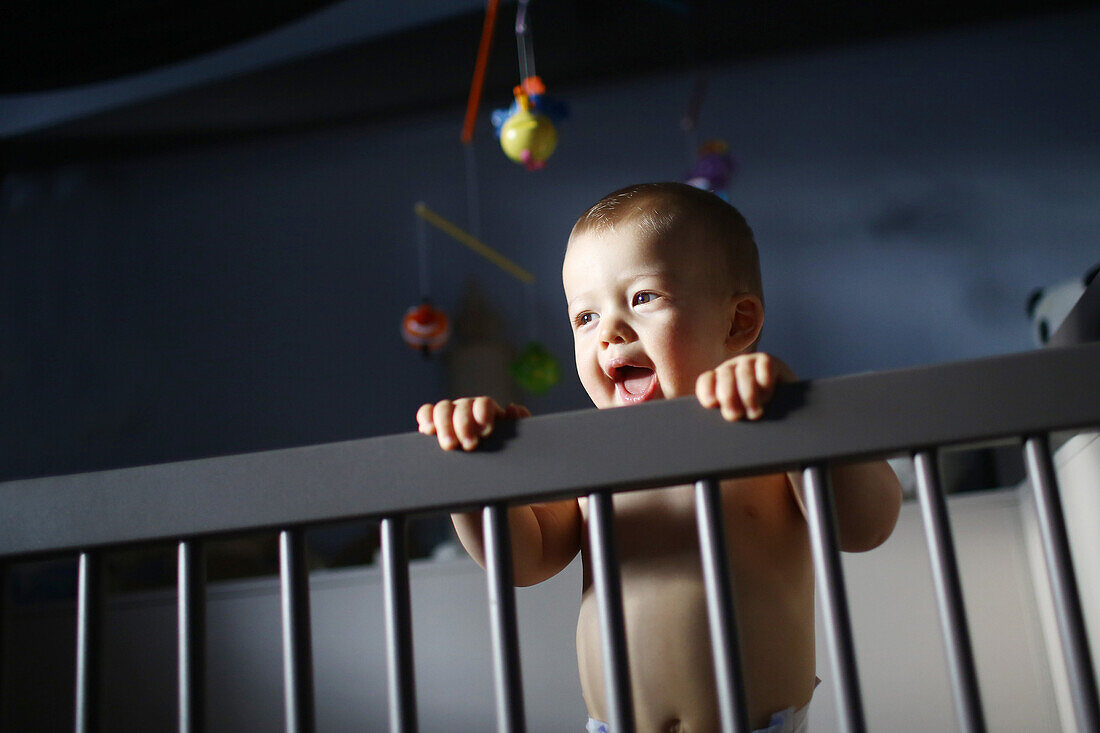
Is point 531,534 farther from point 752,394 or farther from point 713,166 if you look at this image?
point 713,166

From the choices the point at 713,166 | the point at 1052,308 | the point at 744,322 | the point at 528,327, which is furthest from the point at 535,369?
the point at 744,322

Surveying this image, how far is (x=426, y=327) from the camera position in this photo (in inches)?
78.9

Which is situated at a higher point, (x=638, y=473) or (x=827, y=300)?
(x=827, y=300)

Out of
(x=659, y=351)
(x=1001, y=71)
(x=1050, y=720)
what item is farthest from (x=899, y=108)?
(x=659, y=351)

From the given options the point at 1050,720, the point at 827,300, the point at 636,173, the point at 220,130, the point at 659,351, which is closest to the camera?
the point at 659,351

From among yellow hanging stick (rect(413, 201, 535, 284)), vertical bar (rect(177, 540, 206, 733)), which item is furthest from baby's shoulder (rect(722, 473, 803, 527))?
yellow hanging stick (rect(413, 201, 535, 284))

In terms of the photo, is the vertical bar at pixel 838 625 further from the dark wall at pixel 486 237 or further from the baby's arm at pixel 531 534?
the dark wall at pixel 486 237

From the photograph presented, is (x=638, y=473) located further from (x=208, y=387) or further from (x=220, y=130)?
(x=220, y=130)

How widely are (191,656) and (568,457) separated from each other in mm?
196

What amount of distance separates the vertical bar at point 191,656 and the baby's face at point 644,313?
0.37 metres

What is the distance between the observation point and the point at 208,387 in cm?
230

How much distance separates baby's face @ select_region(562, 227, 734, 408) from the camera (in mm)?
743

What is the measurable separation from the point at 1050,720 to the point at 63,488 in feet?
4.60

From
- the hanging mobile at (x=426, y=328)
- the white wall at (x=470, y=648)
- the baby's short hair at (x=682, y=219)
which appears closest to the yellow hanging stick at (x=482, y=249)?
the hanging mobile at (x=426, y=328)
